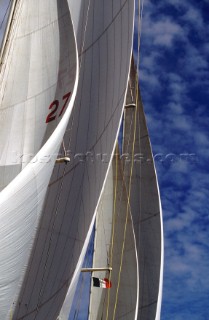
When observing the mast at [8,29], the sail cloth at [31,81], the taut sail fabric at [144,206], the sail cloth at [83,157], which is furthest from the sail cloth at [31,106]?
the taut sail fabric at [144,206]

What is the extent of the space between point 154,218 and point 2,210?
633 inches

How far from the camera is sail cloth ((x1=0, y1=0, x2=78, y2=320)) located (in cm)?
943

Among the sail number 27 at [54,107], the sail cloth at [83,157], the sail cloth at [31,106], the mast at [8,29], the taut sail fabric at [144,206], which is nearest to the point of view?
the sail cloth at [31,106]

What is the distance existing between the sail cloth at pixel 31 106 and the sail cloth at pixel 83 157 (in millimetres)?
683

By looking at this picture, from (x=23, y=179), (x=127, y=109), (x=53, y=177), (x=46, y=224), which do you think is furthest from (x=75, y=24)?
(x=127, y=109)

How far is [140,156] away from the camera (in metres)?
25.8

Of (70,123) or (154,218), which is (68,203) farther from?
(154,218)

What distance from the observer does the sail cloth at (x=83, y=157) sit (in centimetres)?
1147

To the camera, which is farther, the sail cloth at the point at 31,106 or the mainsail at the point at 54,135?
the mainsail at the point at 54,135

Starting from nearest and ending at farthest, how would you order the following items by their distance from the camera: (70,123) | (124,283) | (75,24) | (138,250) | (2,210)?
(2,210), (70,123), (75,24), (124,283), (138,250)

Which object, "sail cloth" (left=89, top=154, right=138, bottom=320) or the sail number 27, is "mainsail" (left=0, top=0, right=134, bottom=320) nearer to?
the sail number 27

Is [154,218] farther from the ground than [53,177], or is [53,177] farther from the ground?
A: [154,218]

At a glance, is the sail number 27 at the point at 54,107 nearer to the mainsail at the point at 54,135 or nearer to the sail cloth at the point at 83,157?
the mainsail at the point at 54,135

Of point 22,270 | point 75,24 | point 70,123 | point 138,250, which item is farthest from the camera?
point 138,250
